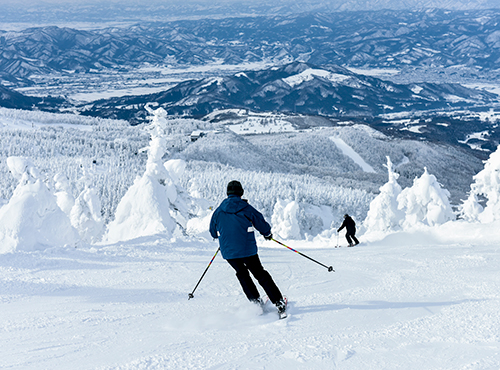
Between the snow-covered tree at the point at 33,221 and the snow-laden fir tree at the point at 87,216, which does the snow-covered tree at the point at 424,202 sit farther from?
the snow-covered tree at the point at 33,221

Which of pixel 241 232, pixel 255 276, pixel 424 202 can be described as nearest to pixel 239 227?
pixel 241 232

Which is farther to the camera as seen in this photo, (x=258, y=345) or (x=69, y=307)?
(x=69, y=307)

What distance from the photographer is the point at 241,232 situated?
6.90 metres

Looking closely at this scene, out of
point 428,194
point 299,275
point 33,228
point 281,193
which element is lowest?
point 281,193

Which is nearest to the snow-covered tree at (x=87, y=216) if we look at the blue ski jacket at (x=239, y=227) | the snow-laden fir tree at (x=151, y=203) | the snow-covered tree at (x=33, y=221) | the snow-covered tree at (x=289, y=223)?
the snow-laden fir tree at (x=151, y=203)

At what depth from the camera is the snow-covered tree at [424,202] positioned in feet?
118

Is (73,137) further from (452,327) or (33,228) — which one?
(452,327)

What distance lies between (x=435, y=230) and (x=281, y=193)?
242ft

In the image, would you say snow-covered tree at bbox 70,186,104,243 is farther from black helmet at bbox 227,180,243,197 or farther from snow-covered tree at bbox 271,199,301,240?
black helmet at bbox 227,180,243,197

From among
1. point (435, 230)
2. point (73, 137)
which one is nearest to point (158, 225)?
point (435, 230)

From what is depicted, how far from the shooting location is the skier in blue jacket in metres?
6.89

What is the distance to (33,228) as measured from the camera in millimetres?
17188

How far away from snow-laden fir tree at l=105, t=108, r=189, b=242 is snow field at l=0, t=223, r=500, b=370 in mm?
12387

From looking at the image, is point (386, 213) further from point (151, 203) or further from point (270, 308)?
point (270, 308)
